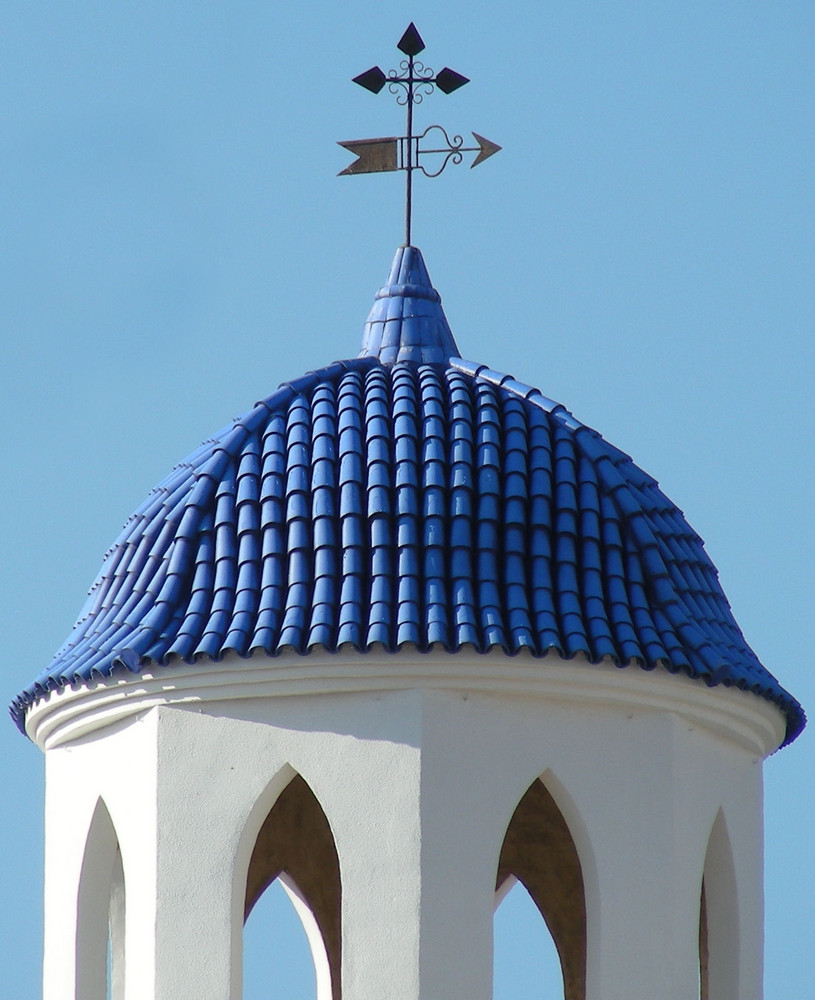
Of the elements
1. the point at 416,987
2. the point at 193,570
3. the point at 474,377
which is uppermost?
the point at 474,377

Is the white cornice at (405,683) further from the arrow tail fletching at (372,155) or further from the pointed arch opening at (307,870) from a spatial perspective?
the arrow tail fletching at (372,155)

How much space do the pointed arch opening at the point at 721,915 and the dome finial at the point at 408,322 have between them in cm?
401

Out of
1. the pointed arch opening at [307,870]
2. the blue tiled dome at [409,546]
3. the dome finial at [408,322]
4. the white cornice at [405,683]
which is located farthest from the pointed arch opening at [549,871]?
the dome finial at [408,322]

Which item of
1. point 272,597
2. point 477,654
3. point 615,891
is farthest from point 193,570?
point 615,891

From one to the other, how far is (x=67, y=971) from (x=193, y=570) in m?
2.88

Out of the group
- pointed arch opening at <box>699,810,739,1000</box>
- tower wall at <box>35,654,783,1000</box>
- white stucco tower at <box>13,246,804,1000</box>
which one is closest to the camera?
tower wall at <box>35,654,783,1000</box>

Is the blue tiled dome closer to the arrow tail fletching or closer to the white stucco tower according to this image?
the white stucco tower

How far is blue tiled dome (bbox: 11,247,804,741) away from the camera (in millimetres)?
19266

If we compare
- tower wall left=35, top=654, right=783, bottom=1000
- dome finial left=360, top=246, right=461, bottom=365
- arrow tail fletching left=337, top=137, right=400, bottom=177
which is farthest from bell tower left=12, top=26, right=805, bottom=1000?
arrow tail fletching left=337, top=137, right=400, bottom=177

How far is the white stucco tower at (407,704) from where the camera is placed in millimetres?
19016

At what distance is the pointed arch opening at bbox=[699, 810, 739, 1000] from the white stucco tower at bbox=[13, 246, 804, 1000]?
0.02 metres

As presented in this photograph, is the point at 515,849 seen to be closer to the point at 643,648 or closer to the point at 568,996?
A: the point at 568,996

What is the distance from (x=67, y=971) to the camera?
66.5ft

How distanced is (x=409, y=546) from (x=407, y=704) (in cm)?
115
